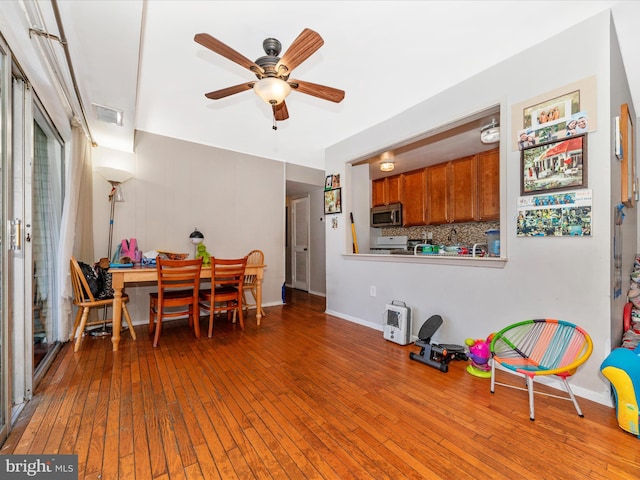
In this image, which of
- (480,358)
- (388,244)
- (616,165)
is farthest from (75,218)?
(616,165)

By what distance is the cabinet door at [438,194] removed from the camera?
4219 mm

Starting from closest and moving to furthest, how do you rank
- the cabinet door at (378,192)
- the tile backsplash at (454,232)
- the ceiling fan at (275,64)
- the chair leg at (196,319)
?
the ceiling fan at (275,64) → the chair leg at (196,319) → the tile backsplash at (454,232) → the cabinet door at (378,192)

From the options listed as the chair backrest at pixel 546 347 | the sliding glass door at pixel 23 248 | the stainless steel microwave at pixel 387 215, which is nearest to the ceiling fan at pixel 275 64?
the sliding glass door at pixel 23 248

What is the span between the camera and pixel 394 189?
496cm

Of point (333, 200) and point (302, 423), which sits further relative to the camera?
point (333, 200)

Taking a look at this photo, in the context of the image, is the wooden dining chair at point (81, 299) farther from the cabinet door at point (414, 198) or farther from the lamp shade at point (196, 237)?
the cabinet door at point (414, 198)

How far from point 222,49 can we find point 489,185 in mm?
3594

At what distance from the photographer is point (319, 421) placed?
1.63 metres

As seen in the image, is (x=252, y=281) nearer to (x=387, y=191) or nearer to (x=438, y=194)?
(x=387, y=191)

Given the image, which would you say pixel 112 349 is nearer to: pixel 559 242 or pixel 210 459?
pixel 210 459

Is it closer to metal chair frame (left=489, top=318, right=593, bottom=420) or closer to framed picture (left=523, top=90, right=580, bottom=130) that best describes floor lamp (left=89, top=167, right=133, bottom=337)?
metal chair frame (left=489, top=318, right=593, bottom=420)

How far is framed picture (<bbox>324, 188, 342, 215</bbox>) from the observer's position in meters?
3.91

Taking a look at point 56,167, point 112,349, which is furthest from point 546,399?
point 56,167

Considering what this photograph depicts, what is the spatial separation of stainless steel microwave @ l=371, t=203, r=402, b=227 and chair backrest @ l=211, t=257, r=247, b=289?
2.59 m
